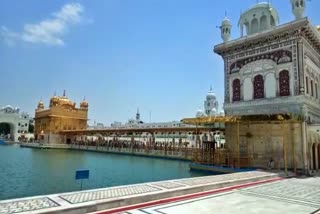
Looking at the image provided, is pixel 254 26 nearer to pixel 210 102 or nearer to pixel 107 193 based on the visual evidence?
pixel 107 193

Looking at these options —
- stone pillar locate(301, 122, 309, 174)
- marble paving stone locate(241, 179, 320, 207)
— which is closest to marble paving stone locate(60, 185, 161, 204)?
marble paving stone locate(241, 179, 320, 207)

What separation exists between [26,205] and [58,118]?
46976mm

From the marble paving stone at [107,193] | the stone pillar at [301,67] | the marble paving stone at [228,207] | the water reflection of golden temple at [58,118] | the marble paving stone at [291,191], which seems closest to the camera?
the marble paving stone at [228,207]

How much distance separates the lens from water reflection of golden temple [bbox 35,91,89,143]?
50000 millimetres

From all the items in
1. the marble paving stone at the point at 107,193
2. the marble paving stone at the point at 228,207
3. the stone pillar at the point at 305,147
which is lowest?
the marble paving stone at the point at 228,207

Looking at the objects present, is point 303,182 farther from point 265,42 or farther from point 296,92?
point 265,42

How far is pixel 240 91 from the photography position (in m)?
17.0

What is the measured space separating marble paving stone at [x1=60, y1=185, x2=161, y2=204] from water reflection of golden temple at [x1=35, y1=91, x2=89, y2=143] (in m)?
44.0

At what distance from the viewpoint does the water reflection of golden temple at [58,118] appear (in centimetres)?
5000

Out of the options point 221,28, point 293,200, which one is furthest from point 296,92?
point 293,200

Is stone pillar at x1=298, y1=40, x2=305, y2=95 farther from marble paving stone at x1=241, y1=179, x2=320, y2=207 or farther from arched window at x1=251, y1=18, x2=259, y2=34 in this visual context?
marble paving stone at x1=241, y1=179, x2=320, y2=207

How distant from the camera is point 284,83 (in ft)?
49.5

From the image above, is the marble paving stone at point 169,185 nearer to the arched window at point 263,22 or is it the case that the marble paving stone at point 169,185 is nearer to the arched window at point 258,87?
the arched window at point 258,87

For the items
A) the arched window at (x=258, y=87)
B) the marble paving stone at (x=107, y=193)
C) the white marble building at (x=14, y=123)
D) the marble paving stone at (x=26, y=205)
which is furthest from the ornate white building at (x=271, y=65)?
the white marble building at (x=14, y=123)
